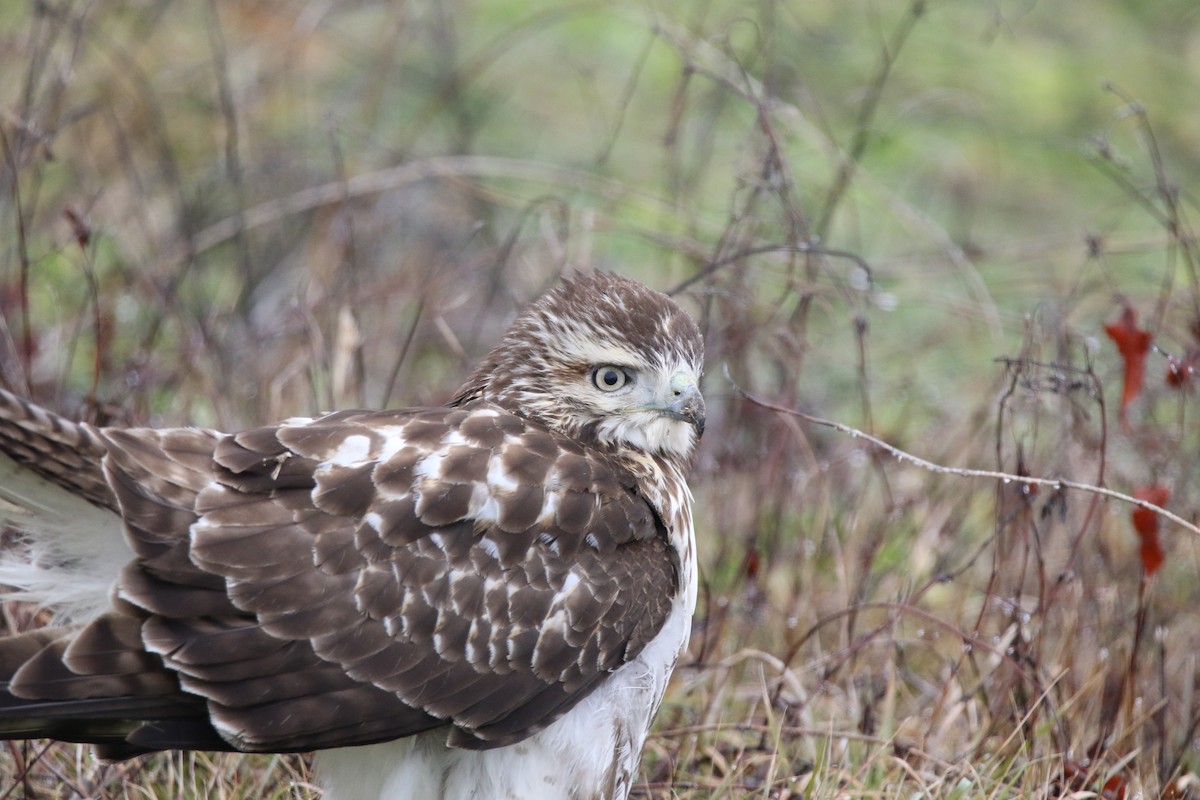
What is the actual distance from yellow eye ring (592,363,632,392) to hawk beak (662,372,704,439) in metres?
0.14

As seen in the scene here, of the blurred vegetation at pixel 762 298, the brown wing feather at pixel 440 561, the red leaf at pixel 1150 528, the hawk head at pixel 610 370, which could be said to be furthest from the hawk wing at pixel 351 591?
the red leaf at pixel 1150 528

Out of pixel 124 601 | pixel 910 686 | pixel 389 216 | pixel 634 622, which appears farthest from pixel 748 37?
pixel 124 601

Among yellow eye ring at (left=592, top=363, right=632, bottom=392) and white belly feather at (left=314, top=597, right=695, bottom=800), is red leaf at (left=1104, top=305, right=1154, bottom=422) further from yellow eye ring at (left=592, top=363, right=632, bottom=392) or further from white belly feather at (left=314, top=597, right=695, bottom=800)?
white belly feather at (left=314, top=597, right=695, bottom=800)

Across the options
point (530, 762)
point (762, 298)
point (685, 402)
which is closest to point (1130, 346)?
point (685, 402)

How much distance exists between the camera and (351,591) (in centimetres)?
369

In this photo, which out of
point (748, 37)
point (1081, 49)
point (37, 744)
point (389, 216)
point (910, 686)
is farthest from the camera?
point (1081, 49)

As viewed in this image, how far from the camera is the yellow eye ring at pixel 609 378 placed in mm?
4367

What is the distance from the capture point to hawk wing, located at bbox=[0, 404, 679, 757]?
11.5ft

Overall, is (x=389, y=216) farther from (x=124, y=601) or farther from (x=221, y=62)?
(x=124, y=601)

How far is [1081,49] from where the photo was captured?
13047 millimetres

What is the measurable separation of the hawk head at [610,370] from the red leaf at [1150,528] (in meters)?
1.50

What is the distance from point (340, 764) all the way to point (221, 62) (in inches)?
150

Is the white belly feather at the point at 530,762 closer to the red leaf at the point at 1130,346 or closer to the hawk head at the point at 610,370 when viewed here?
the hawk head at the point at 610,370

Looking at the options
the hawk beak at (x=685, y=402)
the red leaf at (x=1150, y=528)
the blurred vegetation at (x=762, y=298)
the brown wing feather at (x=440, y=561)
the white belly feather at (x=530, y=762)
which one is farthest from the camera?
the blurred vegetation at (x=762, y=298)
